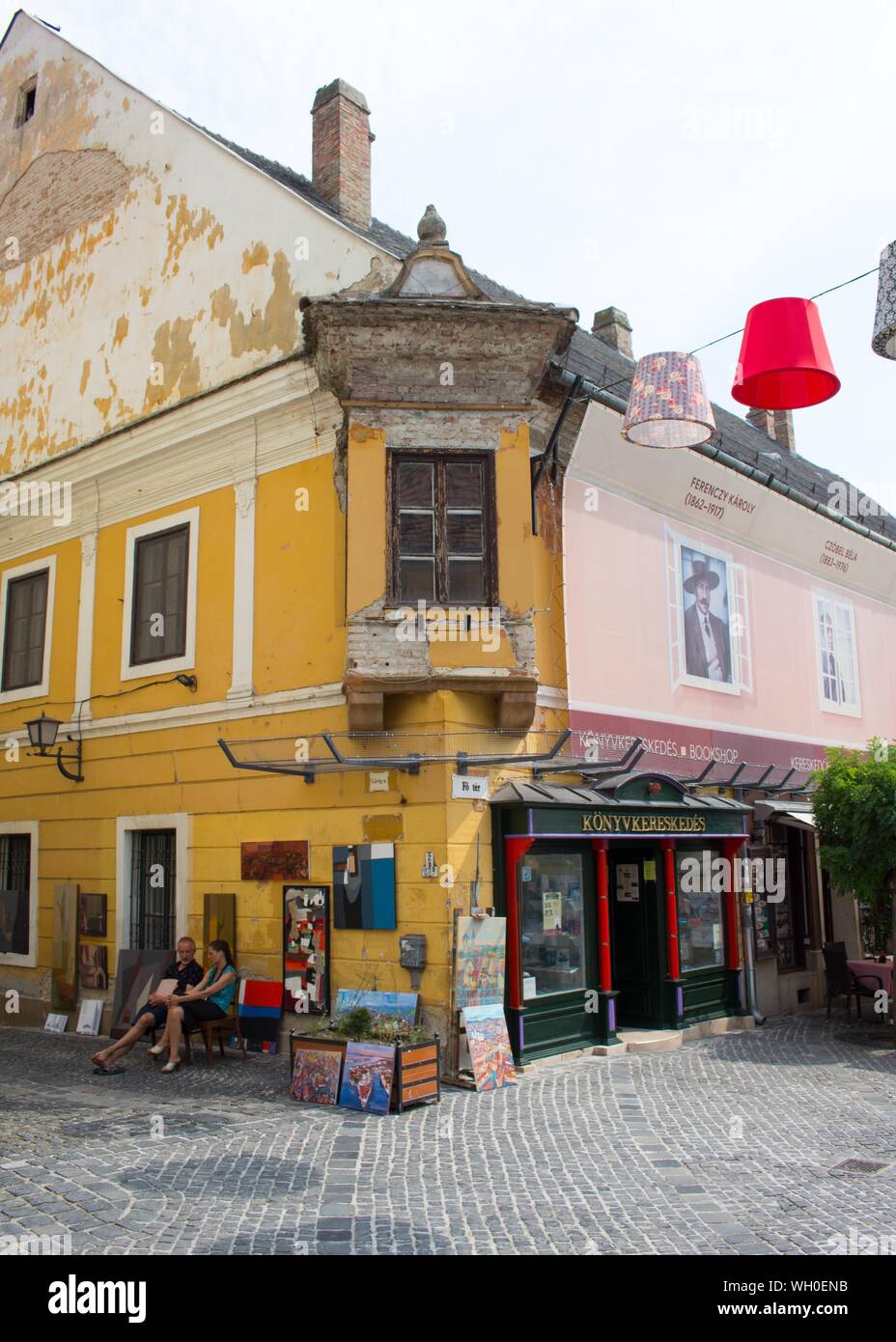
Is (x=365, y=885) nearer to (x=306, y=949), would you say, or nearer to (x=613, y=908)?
(x=306, y=949)

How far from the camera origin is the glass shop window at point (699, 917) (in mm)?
12492

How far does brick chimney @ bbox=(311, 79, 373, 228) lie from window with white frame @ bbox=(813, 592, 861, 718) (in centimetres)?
887

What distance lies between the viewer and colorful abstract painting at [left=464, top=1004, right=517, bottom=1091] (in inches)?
375

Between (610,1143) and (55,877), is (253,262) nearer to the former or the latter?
(55,877)

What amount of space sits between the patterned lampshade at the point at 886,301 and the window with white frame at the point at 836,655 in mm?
11627

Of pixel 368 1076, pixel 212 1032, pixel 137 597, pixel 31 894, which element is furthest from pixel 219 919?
pixel 137 597

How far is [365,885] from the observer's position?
10.5m

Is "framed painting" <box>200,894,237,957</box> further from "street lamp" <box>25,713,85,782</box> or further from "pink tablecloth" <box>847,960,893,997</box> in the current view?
"pink tablecloth" <box>847,960,893,997</box>

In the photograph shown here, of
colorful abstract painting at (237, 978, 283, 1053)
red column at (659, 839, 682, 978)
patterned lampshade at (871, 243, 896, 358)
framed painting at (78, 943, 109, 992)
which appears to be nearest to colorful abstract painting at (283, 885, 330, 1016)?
colorful abstract painting at (237, 978, 283, 1053)

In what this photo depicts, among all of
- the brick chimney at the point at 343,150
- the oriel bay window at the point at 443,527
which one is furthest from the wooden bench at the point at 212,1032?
the brick chimney at the point at 343,150

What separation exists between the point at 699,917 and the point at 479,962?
12.7 feet

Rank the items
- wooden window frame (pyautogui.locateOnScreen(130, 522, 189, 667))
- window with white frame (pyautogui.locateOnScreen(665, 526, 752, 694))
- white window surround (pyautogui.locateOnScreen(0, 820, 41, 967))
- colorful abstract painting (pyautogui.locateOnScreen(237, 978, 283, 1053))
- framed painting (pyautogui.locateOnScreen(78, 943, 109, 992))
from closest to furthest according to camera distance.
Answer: colorful abstract painting (pyautogui.locateOnScreen(237, 978, 283, 1053)) < wooden window frame (pyautogui.locateOnScreen(130, 522, 189, 667)) < framed painting (pyautogui.locateOnScreen(78, 943, 109, 992)) < window with white frame (pyautogui.locateOnScreen(665, 526, 752, 694)) < white window surround (pyautogui.locateOnScreen(0, 820, 41, 967))

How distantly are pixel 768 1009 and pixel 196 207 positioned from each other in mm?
12409
